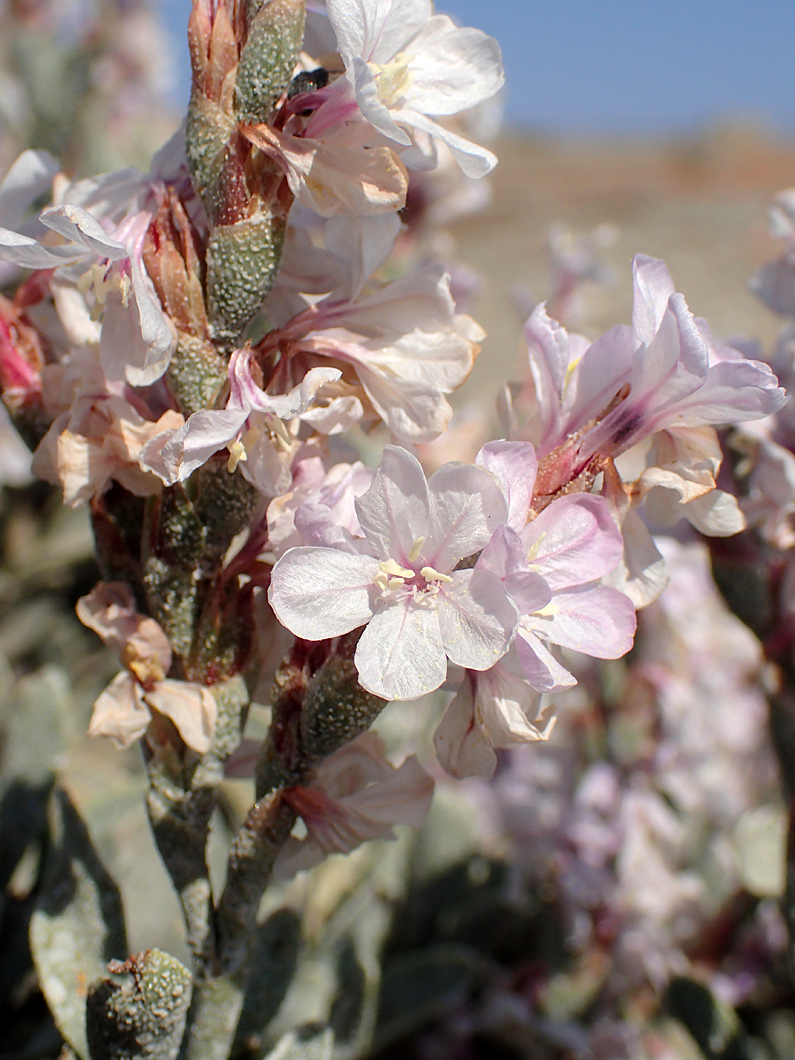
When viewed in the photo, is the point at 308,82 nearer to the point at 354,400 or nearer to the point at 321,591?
the point at 354,400

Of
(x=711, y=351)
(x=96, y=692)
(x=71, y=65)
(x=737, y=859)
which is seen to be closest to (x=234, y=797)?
(x=96, y=692)

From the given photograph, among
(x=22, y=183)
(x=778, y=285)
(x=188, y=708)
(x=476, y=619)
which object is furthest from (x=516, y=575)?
(x=778, y=285)

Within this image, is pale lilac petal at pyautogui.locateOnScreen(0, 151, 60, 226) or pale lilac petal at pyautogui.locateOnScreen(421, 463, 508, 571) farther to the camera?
pale lilac petal at pyautogui.locateOnScreen(0, 151, 60, 226)

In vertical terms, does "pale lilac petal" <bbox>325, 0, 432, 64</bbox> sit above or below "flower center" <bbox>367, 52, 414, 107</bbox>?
above

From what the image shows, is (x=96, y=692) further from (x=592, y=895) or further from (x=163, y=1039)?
(x=163, y=1039)

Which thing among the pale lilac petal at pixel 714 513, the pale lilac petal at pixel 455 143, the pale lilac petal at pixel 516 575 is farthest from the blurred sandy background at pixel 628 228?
the pale lilac petal at pixel 516 575

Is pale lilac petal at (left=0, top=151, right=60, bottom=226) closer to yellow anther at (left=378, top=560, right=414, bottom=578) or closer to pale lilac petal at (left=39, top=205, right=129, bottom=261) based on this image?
pale lilac petal at (left=39, top=205, right=129, bottom=261)


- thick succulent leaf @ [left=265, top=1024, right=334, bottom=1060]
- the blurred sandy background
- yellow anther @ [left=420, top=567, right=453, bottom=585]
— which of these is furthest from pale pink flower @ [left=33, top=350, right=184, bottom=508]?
the blurred sandy background
